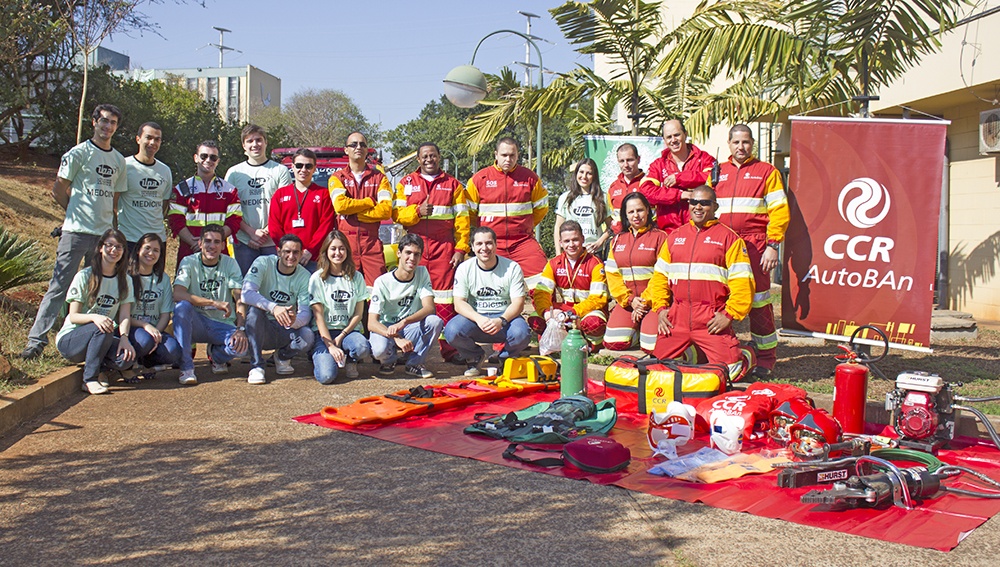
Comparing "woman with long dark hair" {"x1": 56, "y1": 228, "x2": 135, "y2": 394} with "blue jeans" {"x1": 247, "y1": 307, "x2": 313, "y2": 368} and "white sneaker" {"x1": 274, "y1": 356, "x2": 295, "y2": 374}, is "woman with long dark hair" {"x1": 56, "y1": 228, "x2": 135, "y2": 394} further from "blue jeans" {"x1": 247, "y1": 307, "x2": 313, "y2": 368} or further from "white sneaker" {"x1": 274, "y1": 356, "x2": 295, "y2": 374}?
"white sneaker" {"x1": 274, "y1": 356, "x2": 295, "y2": 374}

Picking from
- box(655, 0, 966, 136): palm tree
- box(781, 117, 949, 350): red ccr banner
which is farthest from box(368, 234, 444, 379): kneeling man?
box(655, 0, 966, 136): palm tree

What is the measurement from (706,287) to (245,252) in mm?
4760

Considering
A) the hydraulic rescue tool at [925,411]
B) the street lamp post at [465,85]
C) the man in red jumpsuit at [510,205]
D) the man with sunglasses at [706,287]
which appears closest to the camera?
the hydraulic rescue tool at [925,411]

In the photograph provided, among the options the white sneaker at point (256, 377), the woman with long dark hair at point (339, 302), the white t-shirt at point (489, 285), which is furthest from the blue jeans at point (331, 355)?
the white t-shirt at point (489, 285)

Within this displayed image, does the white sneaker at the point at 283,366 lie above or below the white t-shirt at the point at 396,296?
below

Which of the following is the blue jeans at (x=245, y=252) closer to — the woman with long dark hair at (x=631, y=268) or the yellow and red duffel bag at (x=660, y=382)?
the woman with long dark hair at (x=631, y=268)

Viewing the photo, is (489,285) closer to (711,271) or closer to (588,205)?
(588,205)

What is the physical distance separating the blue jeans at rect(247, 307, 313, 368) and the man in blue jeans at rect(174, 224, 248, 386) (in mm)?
Result: 99

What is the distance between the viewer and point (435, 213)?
372 inches

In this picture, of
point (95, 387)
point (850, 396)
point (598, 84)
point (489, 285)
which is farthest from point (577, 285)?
point (598, 84)

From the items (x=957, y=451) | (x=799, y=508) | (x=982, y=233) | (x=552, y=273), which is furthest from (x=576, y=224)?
(x=982, y=233)

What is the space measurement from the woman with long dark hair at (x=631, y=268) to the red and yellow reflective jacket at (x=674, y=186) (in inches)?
5.1

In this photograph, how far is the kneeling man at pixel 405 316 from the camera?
8.10m

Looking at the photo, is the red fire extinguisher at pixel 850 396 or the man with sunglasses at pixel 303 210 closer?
the red fire extinguisher at pixel 850 396
